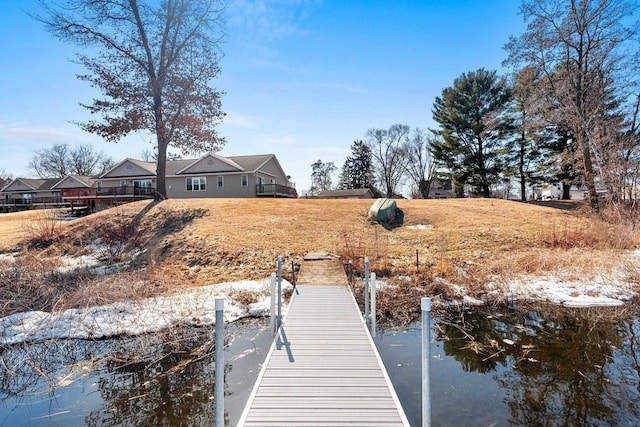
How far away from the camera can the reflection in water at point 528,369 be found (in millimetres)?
4473

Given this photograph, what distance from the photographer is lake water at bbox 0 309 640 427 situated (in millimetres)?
4500

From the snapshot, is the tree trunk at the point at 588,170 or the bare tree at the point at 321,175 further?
the bare tree at the point at 321,175

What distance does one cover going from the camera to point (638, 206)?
16484mm

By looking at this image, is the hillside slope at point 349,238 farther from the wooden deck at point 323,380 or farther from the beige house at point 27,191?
the beige house at point 27,191

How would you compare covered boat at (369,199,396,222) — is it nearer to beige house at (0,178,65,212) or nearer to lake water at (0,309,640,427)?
lake water at (0,309,640,427)

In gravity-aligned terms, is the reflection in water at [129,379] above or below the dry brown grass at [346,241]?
below

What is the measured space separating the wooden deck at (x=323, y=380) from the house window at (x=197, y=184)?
2996cm

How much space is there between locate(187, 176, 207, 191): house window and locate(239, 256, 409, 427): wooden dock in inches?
1179

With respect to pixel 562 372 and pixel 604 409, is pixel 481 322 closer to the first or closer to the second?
pixel 562 372

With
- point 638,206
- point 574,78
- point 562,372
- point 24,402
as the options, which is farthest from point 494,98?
point 24,402

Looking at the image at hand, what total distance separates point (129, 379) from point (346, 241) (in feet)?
29.7

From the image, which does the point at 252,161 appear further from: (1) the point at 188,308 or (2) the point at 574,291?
(2) the point at 574,291

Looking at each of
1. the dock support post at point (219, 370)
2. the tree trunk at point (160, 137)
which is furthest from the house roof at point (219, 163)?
the dock support post at point (219, 370)

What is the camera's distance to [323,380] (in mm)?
4625
